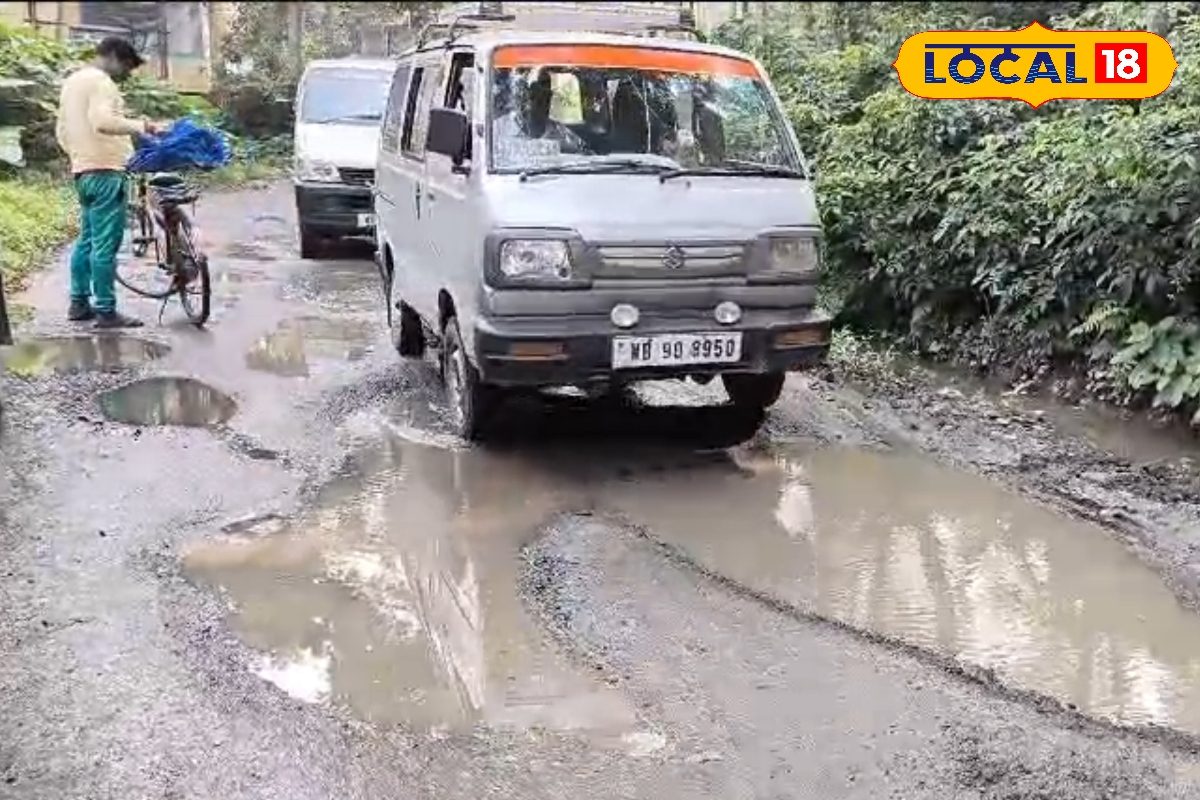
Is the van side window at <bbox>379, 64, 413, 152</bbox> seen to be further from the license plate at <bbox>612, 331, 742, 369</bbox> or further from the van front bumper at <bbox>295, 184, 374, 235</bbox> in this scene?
the van front bumper at <bbox>295, 184, 374, 235</bbox>

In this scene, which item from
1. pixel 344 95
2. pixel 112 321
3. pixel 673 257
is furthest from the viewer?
pixel 344 95

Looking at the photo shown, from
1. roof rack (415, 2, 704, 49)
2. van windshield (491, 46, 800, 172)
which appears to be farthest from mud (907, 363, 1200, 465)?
roof rack (415, 2, 704, 49)

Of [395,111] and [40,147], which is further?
[40,147]

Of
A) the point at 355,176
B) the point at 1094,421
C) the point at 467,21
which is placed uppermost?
the point at 467,21

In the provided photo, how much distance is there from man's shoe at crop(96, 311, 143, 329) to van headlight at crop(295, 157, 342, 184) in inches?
148

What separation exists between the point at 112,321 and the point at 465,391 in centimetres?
355

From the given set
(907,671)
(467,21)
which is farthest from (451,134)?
(907,671)

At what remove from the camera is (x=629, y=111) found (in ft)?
20.4

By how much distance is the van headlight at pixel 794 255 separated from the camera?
582cm

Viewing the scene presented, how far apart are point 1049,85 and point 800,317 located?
4141 mm

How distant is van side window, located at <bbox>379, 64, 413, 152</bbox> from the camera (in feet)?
25.7

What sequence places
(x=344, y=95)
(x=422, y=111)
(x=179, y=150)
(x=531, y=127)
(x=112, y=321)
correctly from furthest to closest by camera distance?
(x=344, y=95) → (x=112, y=321) → (x=179, y=150) → (x=422, y=111) → (x=531, y=127)

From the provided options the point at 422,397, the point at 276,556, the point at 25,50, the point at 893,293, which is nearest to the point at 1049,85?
the point at 893,293

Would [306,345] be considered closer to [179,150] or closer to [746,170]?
[179,150]
